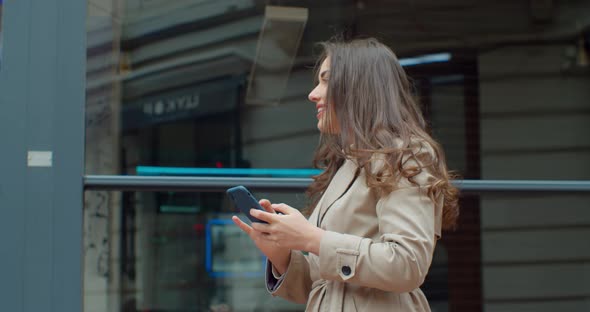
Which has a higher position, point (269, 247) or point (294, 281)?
point (269, 247)

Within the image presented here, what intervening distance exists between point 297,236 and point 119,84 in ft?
9.57

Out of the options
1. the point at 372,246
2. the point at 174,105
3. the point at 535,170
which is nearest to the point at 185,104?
the point at 174,105

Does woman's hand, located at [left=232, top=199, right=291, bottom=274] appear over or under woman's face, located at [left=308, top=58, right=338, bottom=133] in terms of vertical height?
under

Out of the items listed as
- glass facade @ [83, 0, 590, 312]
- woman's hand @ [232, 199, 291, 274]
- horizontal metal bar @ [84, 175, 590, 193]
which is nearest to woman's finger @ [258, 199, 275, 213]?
woman's hand @ [232, 199, 291, 274]

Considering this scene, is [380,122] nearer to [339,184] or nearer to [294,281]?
[339,184]

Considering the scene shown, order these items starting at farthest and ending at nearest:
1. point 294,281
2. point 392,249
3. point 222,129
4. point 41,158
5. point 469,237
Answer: point 469,237 → point 222,129 → point 41,158 → point 294,281 → point 392,249

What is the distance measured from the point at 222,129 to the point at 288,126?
458 millimetres

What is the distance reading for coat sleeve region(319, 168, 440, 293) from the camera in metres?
1.71

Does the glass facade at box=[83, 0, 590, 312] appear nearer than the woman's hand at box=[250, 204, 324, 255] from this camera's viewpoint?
No

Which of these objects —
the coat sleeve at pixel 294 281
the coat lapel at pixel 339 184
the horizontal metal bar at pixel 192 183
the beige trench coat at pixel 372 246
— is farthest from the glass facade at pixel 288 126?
the beige trench coat at pixel 372 246

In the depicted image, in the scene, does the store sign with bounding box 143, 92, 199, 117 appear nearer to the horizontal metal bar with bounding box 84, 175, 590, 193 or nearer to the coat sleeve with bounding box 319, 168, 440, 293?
the horizontal metal bar with bounding box 84, 175, 590, 193

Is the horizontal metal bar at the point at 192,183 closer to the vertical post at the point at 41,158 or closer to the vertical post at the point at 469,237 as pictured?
the vertical post at the point at 41,158

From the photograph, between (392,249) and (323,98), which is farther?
(323,98)

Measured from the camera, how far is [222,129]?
507 centimetres
